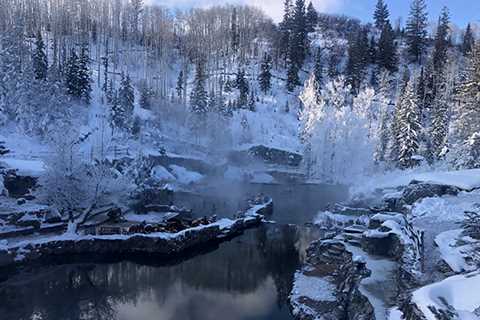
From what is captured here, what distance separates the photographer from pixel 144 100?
72250 millimetres

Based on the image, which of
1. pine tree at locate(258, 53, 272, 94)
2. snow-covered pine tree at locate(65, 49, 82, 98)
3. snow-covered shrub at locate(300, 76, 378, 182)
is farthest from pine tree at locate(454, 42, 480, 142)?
snow-covered pine tree at locate(65, 49, 82, 98)

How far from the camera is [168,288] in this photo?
1030 inches

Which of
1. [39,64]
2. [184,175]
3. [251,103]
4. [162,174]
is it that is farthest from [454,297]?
[251,103]

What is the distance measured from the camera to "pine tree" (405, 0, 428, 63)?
96.7 m

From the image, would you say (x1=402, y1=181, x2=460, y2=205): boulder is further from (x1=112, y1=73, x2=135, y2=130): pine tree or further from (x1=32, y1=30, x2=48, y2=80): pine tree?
(x1=32, y1=30, x2=48, y2=80): pine tree

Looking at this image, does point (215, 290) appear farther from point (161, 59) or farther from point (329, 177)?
point (161, 59)

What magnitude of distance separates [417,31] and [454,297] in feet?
325

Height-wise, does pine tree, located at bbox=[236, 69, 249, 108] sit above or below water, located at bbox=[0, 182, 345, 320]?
above

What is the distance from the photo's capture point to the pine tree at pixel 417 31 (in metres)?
96.7

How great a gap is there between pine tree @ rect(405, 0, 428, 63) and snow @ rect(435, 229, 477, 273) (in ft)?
279

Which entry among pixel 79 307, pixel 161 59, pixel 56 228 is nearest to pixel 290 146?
pixel 161 59

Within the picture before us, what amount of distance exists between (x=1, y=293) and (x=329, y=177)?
48.4 meters

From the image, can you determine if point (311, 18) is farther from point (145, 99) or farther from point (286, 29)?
point (145, 99)

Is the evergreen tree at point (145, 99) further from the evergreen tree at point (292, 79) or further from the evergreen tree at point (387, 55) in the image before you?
the evergreen tree at point (387, 55)
